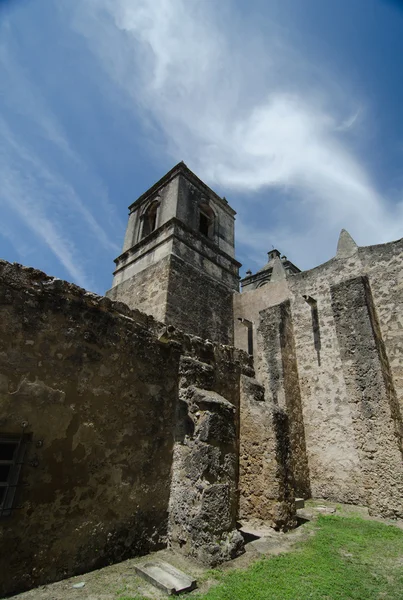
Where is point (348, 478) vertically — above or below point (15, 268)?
below

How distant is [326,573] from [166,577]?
5.87 feet

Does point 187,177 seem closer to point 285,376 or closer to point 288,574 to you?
point 285,376

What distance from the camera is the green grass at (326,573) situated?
3039 millimetres

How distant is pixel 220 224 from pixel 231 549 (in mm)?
12586

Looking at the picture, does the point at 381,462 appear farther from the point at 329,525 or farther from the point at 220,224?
the point at 220,224

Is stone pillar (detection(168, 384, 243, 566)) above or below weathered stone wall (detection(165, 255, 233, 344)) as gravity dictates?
below

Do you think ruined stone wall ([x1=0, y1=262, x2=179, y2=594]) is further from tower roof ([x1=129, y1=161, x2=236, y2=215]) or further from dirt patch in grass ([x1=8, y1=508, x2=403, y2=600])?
tower roof ([x1=129, y1=161, x2=236, y2=215])

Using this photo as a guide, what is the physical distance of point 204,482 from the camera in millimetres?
3953

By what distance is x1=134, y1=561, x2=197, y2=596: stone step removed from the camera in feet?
9.74

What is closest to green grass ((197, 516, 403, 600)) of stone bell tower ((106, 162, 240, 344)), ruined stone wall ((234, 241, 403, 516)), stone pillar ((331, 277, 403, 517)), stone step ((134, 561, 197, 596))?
stone step ((134, 561, 197, 596))

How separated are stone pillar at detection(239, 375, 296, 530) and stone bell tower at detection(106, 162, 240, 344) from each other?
4901 mm

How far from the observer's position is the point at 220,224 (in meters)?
14.6

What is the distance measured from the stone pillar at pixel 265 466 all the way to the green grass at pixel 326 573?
0.63m

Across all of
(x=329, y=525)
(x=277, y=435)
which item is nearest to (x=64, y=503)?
(x=277, y=435)
